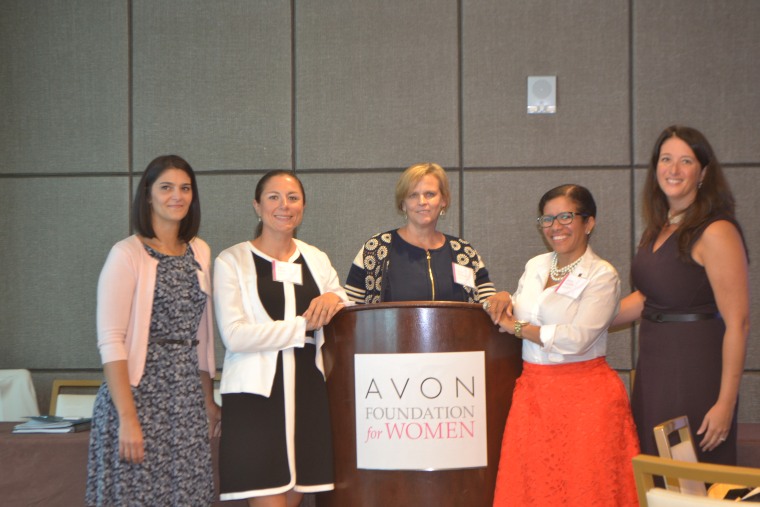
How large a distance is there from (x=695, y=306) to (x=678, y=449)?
22.4 inches

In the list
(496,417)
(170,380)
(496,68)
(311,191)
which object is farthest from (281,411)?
(496,68)

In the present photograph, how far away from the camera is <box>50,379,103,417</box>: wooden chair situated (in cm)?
405

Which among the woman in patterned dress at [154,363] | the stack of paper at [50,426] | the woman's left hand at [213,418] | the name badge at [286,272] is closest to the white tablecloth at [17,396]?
the stack of paper at [50,426]

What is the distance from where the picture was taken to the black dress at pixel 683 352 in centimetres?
249

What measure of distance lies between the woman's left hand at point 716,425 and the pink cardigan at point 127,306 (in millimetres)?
1841

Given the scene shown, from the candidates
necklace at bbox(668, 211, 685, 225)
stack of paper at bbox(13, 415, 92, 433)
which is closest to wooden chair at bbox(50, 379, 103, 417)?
stack of paper at bbox(13, 415, 92, 433)

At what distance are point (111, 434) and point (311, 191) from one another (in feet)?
6.94

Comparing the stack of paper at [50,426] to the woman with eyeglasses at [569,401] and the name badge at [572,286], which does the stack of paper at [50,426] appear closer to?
the woman with eyeglasses at [569,401]

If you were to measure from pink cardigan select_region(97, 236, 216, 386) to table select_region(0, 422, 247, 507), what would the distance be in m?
0.90

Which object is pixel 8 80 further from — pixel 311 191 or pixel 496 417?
pixel 496 417

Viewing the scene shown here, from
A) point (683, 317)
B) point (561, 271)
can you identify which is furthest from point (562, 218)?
point (683, 317)

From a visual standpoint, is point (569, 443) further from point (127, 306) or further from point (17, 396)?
point (17, 396)

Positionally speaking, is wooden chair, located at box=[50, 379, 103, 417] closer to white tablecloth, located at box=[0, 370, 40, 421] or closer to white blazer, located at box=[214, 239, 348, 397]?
white tablecloth, located at box=[0, 370, 40, 421]

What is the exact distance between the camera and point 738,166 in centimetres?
421
